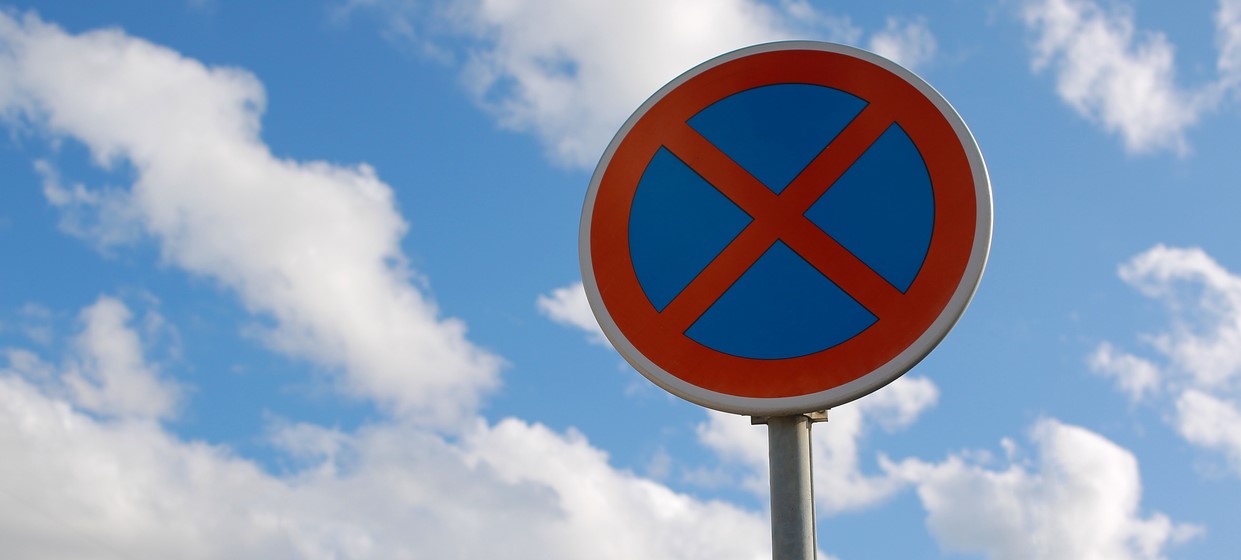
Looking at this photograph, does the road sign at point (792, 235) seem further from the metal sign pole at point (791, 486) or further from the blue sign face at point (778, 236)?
the metal sign pole at point (791, 486)

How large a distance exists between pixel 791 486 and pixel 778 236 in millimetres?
638

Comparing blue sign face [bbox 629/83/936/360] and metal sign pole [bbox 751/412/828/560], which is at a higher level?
blue sign face [bbox 629/83/936/360]

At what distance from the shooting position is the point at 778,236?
8.82 ft

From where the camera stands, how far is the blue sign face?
2631 millimetres

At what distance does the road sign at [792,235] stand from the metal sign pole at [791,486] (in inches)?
6.1

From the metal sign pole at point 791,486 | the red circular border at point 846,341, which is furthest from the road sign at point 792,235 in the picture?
the metal sign pole at point 791,486

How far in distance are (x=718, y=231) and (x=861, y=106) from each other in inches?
18.6

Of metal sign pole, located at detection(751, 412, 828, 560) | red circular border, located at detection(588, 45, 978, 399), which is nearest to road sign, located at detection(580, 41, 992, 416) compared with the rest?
red circular border, located at detection(588, 45, 978, 399)

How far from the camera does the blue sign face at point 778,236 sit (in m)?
2.63

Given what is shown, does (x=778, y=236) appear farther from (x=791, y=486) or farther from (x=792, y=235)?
(x=791, y=486)

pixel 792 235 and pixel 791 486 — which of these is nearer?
pixel 792 235

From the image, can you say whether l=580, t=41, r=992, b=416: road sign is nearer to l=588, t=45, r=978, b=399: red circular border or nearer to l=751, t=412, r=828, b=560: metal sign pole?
l=588, t=45, r=978, b=399: red circular border

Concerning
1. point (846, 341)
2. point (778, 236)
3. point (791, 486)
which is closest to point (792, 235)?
point (778, 236)

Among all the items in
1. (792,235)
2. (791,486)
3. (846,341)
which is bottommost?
(791,486)
